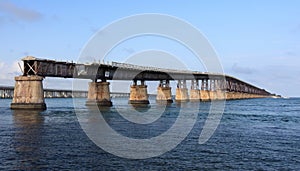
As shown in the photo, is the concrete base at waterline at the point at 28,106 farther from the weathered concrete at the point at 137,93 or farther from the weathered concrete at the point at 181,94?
the weathered concrete at the point at 181,94

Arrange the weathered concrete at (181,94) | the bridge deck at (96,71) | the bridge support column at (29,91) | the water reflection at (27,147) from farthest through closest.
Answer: the weathered concrete at (181,94) < the bridge deck at (96,71) < the bridge support column at (29,91) < the water reflection at (27,147)

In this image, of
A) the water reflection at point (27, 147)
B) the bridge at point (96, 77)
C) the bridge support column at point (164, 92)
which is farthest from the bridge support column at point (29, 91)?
the bridge support column at point (164, 92)

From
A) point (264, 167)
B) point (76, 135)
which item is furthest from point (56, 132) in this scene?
point (264, 167)

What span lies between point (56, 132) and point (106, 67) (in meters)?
73.9

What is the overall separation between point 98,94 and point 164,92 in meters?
60.1

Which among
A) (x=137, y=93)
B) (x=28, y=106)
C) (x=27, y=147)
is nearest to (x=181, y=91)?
(x=137, y=93)

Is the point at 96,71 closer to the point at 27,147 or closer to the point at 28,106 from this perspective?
the point at 28,106

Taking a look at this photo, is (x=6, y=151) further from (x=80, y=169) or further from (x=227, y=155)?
(x=227, y=155)

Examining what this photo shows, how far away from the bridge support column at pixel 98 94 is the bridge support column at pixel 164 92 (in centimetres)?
5585

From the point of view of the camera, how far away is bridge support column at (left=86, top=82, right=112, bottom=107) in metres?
115

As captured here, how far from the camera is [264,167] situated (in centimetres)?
2520

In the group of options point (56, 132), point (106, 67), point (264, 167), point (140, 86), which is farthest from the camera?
point (140, 86)

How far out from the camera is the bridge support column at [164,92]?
558ft

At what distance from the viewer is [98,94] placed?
382ft
